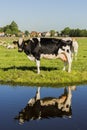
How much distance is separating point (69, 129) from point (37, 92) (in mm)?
7223

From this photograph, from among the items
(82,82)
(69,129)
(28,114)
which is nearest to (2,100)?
(28,114)

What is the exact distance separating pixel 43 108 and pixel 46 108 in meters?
0.12

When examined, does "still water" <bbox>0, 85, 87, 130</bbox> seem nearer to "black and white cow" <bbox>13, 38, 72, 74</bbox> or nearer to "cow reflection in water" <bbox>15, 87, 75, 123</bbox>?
"cow reflection in water" <bbox>15, 87, 75, 123</bbox>

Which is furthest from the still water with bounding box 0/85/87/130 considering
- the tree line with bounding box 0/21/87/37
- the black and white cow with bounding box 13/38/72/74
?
the tree line with bounding box 0/21/87/37

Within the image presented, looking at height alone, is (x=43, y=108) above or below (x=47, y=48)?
below

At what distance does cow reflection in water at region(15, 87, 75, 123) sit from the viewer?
44.4 ft

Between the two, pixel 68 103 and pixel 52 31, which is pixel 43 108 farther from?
pixel 52 31

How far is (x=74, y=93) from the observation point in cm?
1852

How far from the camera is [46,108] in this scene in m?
14.9

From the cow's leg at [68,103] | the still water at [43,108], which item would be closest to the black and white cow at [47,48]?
the still water at [43,108]

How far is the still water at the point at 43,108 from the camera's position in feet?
40.2

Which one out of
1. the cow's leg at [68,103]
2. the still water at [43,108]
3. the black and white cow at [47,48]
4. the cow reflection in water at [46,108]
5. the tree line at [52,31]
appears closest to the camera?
the still water at [43,108]

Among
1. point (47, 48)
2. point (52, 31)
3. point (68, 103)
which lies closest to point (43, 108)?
point (68, 103)

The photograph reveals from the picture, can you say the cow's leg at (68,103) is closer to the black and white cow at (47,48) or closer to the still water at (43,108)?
the still water at (43,108)
